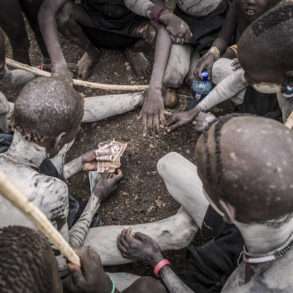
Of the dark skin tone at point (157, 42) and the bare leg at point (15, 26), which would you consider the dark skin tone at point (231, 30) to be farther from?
the bare leg at point (15, 26)

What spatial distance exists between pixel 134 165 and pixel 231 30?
1078 mm

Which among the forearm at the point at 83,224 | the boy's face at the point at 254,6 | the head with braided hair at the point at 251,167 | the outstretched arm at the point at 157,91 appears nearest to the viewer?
the head with braided hair at the point at 251,167

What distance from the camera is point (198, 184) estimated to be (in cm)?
252

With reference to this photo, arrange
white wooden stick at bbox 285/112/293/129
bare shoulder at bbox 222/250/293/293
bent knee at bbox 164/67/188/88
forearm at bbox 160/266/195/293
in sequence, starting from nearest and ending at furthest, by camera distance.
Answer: bare shoulder at bbox 222/250/293/293
forearm at bbox 160/266/195/293
white wooden stick at bbox 285/112/293/129
bent knee at bbox 164/67/188/88

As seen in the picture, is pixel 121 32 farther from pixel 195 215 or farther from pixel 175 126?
pixel 195 215

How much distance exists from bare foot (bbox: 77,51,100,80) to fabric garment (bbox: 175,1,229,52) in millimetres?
711

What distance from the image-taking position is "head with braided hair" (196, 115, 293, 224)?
1473mm

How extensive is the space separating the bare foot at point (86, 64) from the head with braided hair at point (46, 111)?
1.59m

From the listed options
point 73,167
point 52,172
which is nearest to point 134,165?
point 73,167

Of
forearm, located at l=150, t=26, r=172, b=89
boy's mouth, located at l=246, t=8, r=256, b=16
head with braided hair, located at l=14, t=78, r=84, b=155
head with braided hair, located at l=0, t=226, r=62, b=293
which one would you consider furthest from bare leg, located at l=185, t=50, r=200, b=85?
head with braided hair, located at l=0, t=226, r=62, b=293

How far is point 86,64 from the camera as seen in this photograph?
366 cm

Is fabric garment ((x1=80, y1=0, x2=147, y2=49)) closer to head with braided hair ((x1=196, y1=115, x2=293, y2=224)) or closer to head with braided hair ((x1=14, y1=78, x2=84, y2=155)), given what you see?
head with braided hair ((x1=14, y1=78, x2=84, y2=155))

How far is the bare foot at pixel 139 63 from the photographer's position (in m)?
3.59

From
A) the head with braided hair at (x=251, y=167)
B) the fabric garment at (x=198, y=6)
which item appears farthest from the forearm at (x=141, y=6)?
the head with braided hair at (x=251, y=167)
